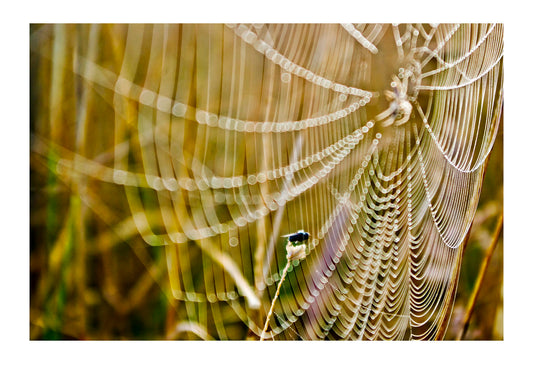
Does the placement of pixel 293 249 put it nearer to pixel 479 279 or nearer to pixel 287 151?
pixel 287 151

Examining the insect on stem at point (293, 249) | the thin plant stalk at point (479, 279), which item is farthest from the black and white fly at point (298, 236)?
the thin plant stalk at point (479, 279)

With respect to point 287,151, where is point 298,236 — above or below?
below

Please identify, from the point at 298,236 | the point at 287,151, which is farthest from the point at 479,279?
the point at 287,151

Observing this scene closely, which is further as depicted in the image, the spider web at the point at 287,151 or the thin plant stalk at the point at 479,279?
the thin plant stalk at the point at 479,279

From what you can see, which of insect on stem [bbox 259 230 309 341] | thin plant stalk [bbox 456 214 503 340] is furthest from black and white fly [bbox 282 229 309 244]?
thin plant stalk [bbox 456 214 503 340]

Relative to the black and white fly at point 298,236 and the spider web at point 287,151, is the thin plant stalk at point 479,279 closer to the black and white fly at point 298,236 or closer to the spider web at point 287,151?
the spider web at point 287,151

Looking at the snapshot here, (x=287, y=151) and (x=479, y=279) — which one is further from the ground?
(x=287, y=151)
